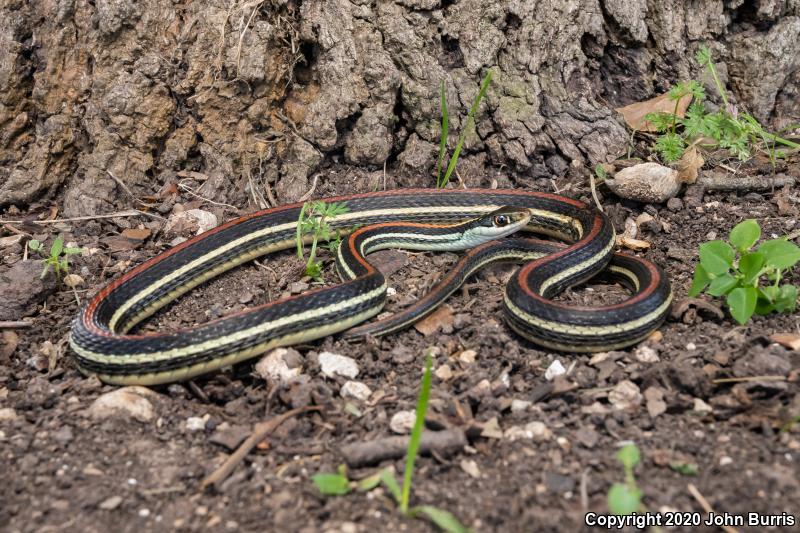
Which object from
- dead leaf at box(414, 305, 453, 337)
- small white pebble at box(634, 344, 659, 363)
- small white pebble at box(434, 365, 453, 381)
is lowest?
small white pebble at box(434, 365, 453, 381)

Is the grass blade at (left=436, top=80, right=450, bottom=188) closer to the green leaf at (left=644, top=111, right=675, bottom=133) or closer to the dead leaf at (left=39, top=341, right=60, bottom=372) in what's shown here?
the green leaf at (left=644, top=111, right=675, bottom=133)

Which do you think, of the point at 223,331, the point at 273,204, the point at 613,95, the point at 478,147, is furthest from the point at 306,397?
the point at 613,95

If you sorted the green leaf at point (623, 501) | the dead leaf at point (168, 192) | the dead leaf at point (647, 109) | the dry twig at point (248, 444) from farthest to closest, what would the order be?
1. the dead leaf at point (647, 109)
2. the dead leaf at point (168, 192)
3. the dry twig at point (248, 444)
4. the green leaf at point (623, 501)

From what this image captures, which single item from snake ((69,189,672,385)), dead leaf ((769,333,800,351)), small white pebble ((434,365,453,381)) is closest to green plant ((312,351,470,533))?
small white pebble ((434,365,453,381))

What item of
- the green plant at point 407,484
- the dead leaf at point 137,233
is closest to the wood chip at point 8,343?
the dead leaf at point 137,233

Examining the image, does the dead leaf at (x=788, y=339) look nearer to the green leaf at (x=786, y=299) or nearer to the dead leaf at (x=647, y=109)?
the green leaf at (x=786, y=299)
